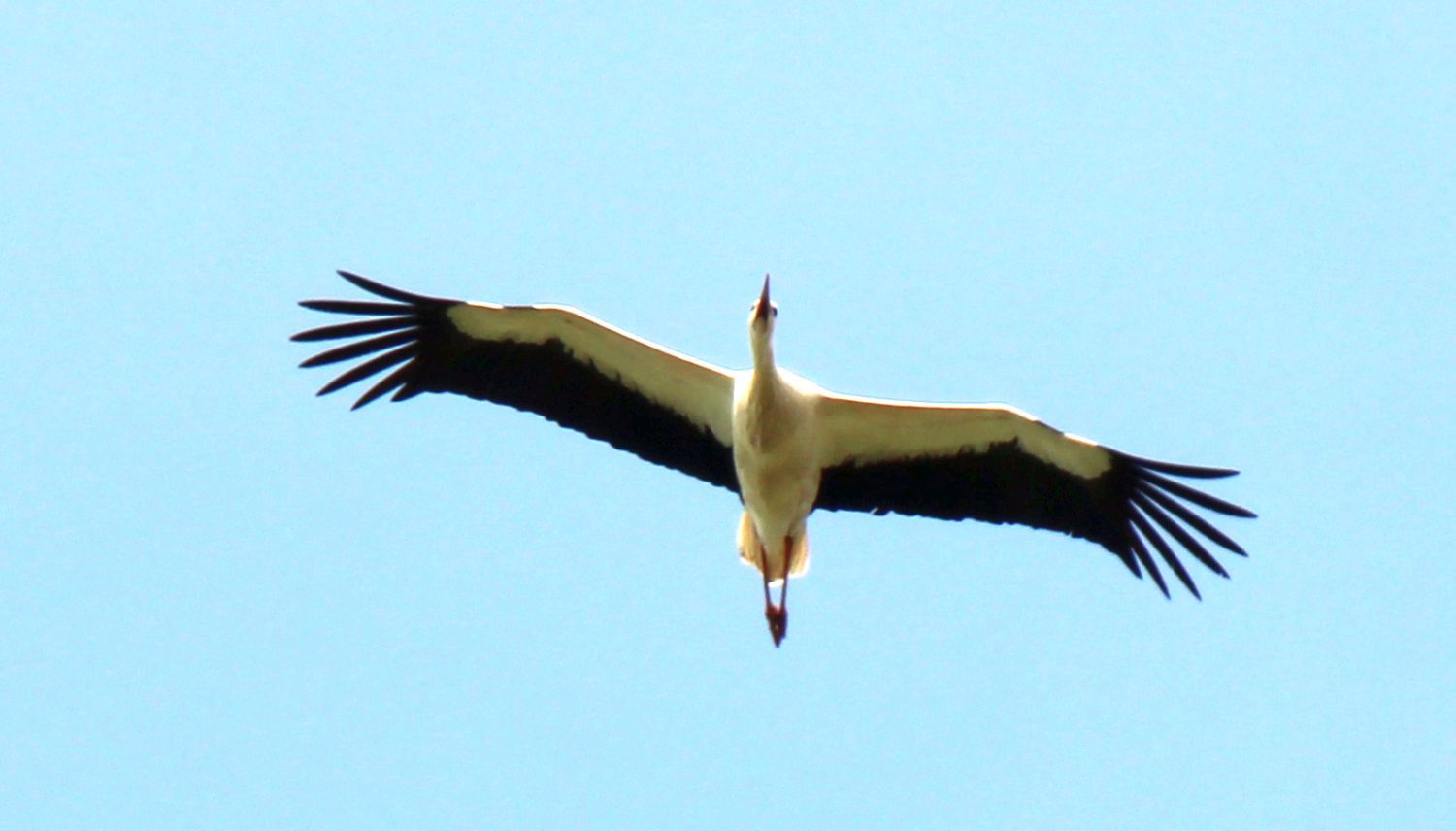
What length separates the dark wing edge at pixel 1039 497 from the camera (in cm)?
1261

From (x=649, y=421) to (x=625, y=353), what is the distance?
41cm

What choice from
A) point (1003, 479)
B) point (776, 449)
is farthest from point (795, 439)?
point (1003, 479)

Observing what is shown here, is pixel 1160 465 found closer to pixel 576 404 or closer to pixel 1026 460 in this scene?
pixel 1026 460

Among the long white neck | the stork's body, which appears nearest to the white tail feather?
the stork's body

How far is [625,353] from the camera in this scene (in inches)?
496

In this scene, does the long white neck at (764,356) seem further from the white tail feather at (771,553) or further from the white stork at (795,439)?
the white tail feather at (771,553)

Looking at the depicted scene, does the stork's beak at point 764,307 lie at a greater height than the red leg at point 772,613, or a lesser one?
greater

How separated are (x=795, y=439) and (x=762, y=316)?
0.59 meters

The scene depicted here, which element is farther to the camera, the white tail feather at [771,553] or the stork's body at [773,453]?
the white tail feather at [771,553]

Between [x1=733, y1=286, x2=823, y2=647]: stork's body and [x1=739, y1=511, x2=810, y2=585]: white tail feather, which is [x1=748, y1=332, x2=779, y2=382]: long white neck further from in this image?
[x1=739, y1=511, x2=810, y2=585]: white tail feather

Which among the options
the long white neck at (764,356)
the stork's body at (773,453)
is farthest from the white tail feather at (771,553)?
the long white neck at (764,356)

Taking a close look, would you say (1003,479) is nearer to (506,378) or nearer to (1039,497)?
(1039,497)

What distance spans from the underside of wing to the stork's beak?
0.55m

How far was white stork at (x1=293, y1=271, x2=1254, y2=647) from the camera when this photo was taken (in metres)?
12.5
